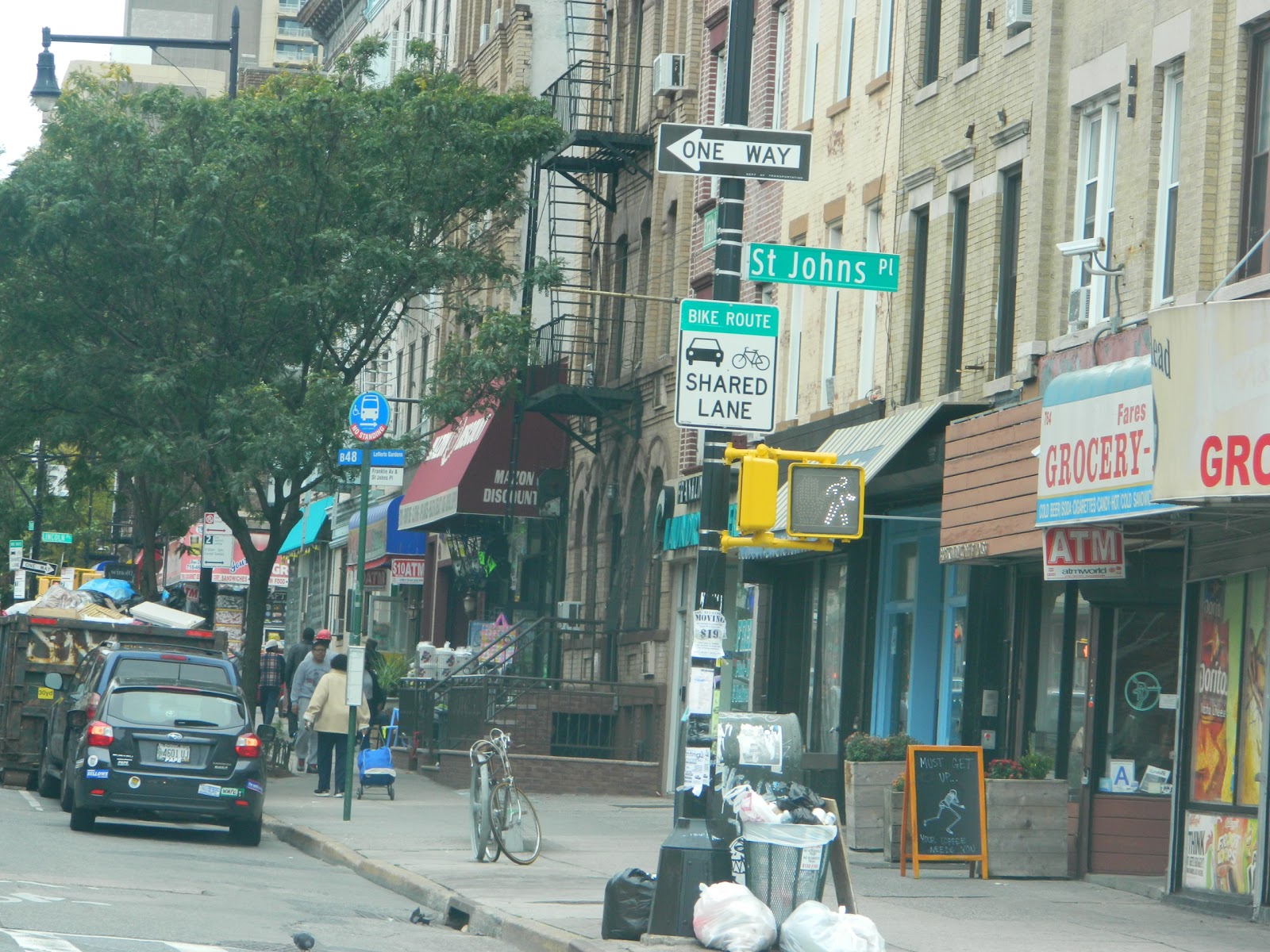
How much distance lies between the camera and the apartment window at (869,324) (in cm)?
2333

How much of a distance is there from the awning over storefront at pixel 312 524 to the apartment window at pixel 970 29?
105 ft

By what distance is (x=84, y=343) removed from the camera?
29.8m

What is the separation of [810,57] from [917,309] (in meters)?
5.41

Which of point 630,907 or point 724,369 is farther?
point 724,369

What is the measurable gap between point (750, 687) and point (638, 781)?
196cm

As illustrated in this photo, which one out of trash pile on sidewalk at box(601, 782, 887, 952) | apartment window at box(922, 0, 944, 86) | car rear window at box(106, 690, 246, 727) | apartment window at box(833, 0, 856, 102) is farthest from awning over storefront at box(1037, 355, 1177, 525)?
apartment window at box(833, 0, 856, 102)

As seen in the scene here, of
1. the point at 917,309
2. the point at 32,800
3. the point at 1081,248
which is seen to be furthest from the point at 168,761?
the point at 1081,248

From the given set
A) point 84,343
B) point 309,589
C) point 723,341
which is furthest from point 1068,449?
point 309,589

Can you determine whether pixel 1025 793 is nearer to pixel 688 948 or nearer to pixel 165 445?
pixel 688 948

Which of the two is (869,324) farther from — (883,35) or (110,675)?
(110,675)

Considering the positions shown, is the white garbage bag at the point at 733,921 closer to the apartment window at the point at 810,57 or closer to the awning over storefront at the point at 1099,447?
the awning over storefront at the point at 1099,447

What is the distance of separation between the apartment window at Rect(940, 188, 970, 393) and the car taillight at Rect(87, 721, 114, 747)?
332 inches

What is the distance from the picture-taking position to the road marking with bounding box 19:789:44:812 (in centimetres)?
2171

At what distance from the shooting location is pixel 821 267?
533 inches
